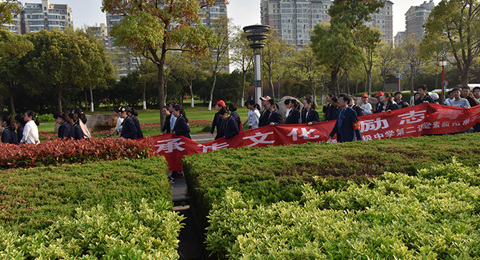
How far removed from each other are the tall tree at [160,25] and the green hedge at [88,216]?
31.4 feet

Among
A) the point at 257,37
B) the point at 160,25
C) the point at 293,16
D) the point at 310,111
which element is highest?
the point at 293,16

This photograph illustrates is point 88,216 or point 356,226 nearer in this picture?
point 356,226

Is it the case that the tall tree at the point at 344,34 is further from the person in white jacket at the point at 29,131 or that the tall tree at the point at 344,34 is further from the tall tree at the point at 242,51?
the person in white jacket at the point at 29,131

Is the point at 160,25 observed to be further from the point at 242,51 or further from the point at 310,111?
the point at 242,51

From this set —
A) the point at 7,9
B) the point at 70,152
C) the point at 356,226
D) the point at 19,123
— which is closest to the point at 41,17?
the point at 7,9

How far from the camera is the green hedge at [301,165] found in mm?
3936

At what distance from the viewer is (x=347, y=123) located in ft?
23.1

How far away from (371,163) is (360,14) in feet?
72.5

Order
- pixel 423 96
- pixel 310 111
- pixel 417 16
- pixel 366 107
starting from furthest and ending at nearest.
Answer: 1. pixel 417 16
2. pixel 366 107
3. pixel 423 96
4. pixel 310 111

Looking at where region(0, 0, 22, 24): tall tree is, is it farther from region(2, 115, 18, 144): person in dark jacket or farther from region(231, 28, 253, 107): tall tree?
region(231, 28, 253, 107): tall tree

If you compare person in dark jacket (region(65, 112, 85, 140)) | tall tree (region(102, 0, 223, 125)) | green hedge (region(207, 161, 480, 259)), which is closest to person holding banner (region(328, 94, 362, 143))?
green hedge (region(207, 161, 480, 259))

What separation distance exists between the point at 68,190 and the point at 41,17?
127653mm

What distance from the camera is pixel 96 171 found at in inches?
191

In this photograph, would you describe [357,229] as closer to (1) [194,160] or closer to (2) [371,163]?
(2) [371,163]
